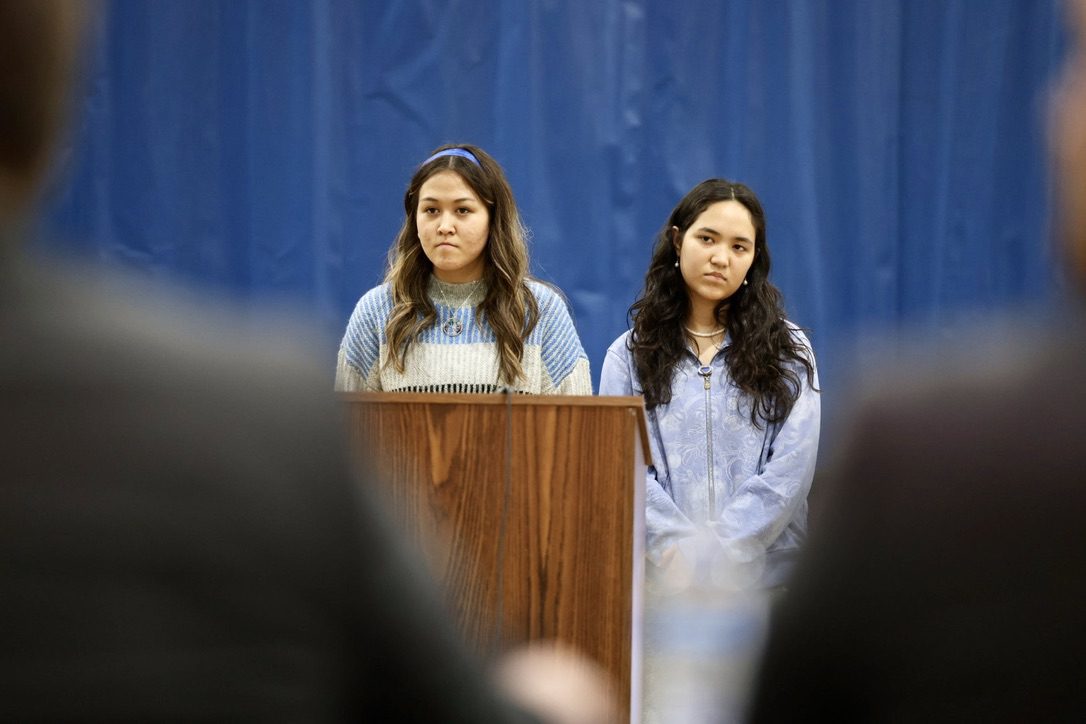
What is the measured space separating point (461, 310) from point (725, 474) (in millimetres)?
803

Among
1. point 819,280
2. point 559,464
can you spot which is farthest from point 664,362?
point 819,280

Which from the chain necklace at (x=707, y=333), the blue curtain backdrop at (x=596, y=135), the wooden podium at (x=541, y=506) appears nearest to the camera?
the wooden podium at (x=541, y=506)

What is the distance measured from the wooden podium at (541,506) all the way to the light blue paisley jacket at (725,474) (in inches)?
30.4

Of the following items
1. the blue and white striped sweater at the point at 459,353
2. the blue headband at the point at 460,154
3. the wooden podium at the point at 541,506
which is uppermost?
the blue headband at the point at 460,154

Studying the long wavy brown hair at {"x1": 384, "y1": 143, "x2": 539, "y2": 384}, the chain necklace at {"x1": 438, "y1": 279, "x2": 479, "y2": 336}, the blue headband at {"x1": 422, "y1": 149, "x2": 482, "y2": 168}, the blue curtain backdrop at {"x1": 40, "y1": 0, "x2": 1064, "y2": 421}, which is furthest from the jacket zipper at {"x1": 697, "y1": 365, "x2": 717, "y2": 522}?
the blue curtain backdrop at {"x1": 40, "y1": 0, "x2": 1064, "y2": 421}

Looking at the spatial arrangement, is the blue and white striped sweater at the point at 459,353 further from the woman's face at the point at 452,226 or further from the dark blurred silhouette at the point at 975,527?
the dark blurred silhouette at the point at 975,527

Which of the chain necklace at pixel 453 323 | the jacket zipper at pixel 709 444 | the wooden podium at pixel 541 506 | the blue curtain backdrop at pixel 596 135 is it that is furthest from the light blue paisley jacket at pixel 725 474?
the blue curtain backdrop at pixel 596 135

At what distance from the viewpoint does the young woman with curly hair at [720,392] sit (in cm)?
313

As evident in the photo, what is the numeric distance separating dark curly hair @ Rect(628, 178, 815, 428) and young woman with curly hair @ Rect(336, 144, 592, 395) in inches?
7.9

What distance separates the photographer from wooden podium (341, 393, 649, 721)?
232 cm

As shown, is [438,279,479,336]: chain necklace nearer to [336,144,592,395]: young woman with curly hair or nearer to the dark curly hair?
[336,144,592,395]: young woman with curly hair

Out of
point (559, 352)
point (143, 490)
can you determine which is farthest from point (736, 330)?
point (143, 490)

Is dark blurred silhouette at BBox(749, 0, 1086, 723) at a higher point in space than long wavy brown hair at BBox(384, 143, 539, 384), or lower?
lower

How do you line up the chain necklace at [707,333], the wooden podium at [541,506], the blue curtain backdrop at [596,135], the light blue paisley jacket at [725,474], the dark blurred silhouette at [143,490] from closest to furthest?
the dark blurred silhouette at [143,490] → the wooden podium at [541,506] → the light blue paisley jacket at [725,474] → the chain necklace at [707,333] → the blue curtain backdrop at [596,135]
